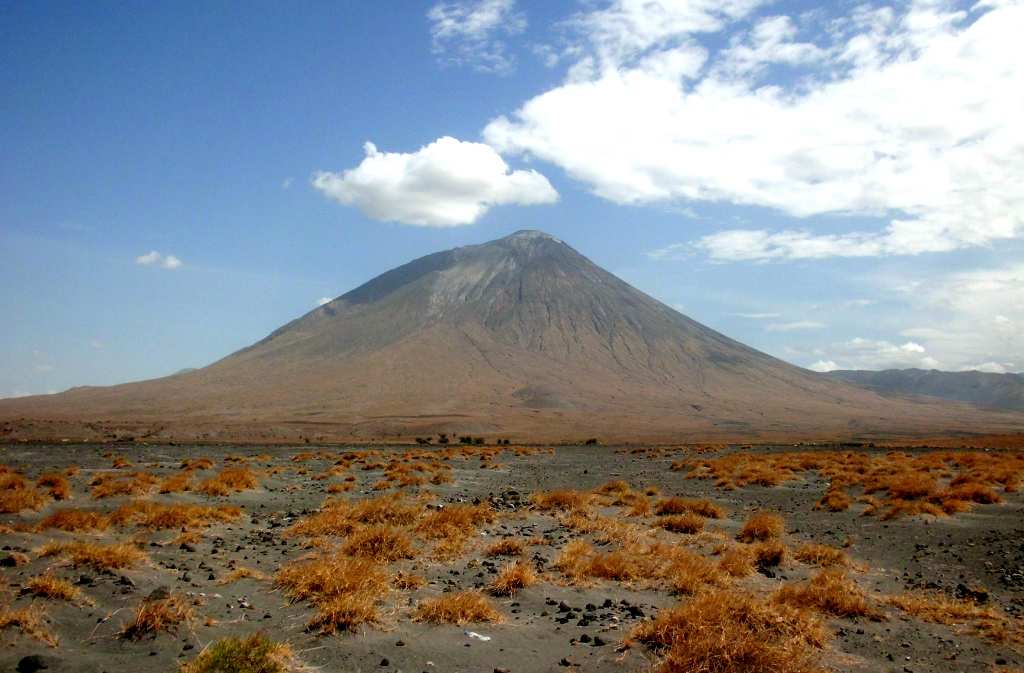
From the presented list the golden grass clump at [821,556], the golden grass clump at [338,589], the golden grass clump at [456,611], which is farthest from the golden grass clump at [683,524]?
the golden grass clump at [338,589]

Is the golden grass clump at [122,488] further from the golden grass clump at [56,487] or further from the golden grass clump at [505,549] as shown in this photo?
the golden grass clump at [505,549]

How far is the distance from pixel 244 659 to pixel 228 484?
47.3ft

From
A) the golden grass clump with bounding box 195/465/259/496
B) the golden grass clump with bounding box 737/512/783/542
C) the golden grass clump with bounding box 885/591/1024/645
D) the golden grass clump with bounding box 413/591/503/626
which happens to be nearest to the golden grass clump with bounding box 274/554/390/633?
the golden grass clump with bounding box 413/591/503/626

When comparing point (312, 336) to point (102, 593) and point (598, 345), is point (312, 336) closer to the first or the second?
point (598, 345)

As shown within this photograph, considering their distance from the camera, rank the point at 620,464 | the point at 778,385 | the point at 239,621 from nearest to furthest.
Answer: the point at 239,621
the point at 620,464
the point at 778,385

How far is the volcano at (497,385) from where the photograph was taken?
8612 centimetres

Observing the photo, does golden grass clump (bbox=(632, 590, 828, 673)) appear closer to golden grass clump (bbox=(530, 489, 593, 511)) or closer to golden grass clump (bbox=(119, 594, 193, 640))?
golden grass clump (bbox=(119, 594, 193, 640))

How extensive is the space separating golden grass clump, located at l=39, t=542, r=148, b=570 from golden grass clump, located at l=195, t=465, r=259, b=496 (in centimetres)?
890

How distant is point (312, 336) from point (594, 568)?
568ft

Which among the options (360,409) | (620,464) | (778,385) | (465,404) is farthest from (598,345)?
(620,464)

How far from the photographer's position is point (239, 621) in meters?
6.87

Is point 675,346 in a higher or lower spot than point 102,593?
higher

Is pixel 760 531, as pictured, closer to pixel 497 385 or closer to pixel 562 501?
pixel 562 501

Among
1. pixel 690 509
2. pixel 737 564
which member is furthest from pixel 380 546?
pixel 690 509
